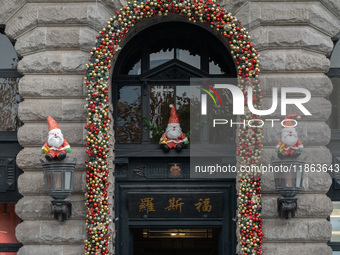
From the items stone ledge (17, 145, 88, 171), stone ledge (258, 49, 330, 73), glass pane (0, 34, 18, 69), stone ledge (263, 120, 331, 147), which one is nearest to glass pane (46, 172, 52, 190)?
stone ledge (17, 145, 88, 171)

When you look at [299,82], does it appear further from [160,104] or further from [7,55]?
[7,55]

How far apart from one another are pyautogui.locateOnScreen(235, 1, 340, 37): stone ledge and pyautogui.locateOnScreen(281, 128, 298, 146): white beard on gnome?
2.23 m

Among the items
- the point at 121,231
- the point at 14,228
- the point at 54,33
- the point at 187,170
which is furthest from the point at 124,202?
the point at 54,33

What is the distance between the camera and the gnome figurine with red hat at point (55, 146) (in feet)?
39.0

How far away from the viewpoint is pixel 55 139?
468 inches

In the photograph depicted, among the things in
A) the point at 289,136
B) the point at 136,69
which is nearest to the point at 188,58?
the point at 136,69

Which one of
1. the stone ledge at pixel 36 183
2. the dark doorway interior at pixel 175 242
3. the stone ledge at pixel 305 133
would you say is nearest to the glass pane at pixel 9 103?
the stone ledge at pixel 36 183

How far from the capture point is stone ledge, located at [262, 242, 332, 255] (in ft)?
40.8

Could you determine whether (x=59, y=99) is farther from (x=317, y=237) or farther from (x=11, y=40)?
(x=317, y=237)

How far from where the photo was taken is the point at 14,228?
13.5 metres

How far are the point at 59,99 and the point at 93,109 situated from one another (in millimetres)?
873

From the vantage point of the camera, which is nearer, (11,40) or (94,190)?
(94,190)

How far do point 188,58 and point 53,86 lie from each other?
2.89 m

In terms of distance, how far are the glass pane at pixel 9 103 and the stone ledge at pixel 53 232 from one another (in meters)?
2.24
